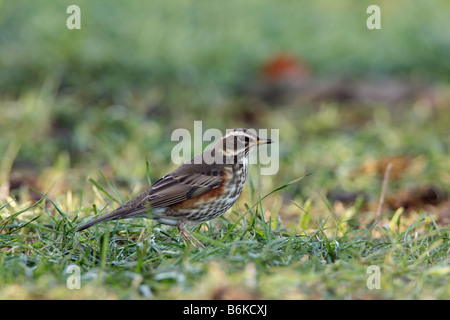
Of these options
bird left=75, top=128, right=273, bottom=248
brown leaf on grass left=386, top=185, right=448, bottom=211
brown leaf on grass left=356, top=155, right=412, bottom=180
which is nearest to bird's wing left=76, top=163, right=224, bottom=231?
bird left=75, top=128, right=273, bottom=248

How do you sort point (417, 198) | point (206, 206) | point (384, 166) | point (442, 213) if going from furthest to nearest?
point (384, 166) < point (417, 198) < point (442, 213) < point (206, 206)

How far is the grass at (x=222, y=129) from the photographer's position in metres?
4.69

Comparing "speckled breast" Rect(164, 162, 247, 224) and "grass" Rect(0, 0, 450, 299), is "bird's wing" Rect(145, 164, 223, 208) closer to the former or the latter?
"speckled breast" Rect(164, 162, 247, 224)

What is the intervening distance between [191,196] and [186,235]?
331 millimetres

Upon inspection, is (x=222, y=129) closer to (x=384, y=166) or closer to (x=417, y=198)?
(x=384, y=166)

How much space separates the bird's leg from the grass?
3.3 inches

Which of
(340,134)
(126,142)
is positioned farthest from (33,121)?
(340,134)

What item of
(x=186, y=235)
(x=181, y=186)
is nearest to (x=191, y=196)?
(x=181, y=186)

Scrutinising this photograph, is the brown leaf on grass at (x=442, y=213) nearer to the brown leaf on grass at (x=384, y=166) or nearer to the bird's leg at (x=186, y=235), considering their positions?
the brown leaf on grass at (x=384, y=166)

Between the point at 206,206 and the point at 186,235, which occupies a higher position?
the point at 206,206

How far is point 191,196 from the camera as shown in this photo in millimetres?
5809

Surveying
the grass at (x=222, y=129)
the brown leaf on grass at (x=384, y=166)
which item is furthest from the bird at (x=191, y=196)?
the brown leaf on grass at (x=384, y=166)

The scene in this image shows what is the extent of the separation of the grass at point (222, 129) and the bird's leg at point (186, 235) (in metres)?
0.08

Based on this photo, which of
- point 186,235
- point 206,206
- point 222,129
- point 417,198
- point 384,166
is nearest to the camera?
point 186,235
